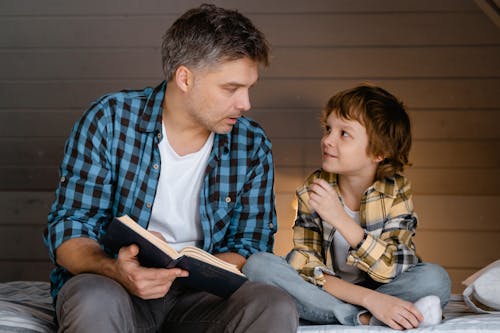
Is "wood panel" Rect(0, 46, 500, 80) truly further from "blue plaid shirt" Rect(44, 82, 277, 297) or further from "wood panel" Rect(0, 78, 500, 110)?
"blue plaid shirt" Rect(44, 82, 277, 297)

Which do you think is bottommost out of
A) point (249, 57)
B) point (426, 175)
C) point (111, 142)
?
point (426, 175)

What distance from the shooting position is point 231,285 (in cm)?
194

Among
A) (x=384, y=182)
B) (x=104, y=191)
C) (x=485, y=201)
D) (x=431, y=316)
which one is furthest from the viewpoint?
(x=485, y=201)

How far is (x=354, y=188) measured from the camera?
8.28 ft

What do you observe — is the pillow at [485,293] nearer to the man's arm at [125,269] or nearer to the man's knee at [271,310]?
the man's knee at [271,310]

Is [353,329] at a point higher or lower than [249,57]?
lower

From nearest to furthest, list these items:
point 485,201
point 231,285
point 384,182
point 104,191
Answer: point 231,285
point 104,191
point 384,182
point 485,201

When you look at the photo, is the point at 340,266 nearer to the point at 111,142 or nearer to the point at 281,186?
the point at 111,142

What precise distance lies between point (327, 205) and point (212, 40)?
573 millimetres

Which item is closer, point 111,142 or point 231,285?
point 231,285

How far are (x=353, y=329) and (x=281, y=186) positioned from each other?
1.54 meters

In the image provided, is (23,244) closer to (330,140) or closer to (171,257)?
(330,140)

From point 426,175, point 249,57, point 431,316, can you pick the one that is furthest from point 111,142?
point 426,175

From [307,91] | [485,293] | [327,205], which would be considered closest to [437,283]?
[485,293]
